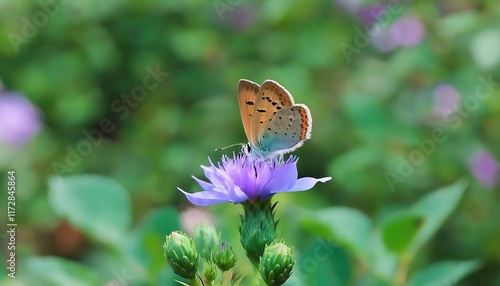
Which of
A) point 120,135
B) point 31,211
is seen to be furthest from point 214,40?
point 31,211

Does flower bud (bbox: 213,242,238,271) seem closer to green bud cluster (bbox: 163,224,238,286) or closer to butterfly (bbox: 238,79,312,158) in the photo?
green bud cluster (bbox: 163,224,238,286)

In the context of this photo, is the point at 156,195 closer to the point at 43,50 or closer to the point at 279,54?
the point at 279,54

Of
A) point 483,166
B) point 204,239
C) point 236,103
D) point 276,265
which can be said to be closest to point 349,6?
point 236,103

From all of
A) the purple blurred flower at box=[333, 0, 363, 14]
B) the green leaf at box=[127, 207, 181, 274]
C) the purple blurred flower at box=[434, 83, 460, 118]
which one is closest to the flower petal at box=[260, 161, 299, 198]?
the green leaf at box=[127, 207, 181, 274]

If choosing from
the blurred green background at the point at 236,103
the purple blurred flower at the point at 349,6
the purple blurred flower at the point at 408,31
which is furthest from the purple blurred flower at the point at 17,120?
the purple blurred flower at the point at 408,31

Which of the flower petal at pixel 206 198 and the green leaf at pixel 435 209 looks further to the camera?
the green leaf at pixel 435 209

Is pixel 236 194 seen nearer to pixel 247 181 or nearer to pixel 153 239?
pixel 247 181

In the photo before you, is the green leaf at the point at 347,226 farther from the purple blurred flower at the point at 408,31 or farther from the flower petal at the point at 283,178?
the purple blurred flower at the point at 408,31

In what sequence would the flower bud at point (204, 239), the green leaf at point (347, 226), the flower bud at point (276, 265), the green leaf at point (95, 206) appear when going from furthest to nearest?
the green leaf at point (95, 206), the green leaf at point (347, 226), the flower bud at point (204, 239), the flower bud at point (276, 265)
